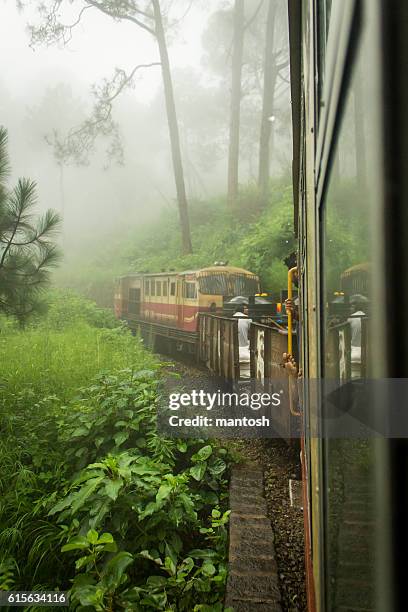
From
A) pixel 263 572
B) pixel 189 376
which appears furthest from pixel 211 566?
pixel 189 376

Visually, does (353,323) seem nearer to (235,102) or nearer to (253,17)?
(235,102)

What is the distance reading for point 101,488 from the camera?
1.28m

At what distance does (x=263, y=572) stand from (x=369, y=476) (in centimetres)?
122

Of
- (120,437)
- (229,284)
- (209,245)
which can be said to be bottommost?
(120,437)

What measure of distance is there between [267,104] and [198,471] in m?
1.64

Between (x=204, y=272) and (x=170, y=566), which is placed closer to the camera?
(x=170, y=566)

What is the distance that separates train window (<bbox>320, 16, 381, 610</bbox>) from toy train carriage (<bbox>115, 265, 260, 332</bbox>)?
1468 millimetres

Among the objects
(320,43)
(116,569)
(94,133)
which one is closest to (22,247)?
(94,133)

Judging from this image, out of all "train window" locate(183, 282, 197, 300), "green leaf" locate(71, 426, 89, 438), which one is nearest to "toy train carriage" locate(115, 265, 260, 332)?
"train window" locate(183, 282, 197, 300)

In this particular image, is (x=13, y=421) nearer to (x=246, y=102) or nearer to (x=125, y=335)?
(x=125, y=335)

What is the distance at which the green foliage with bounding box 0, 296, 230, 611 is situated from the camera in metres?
1.15

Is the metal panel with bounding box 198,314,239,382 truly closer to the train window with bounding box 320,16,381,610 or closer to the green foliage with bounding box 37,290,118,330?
the green foliage with bounding box 37,290,118,330

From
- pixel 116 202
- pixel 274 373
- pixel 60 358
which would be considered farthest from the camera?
pixel 116 202

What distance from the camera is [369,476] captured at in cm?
15
